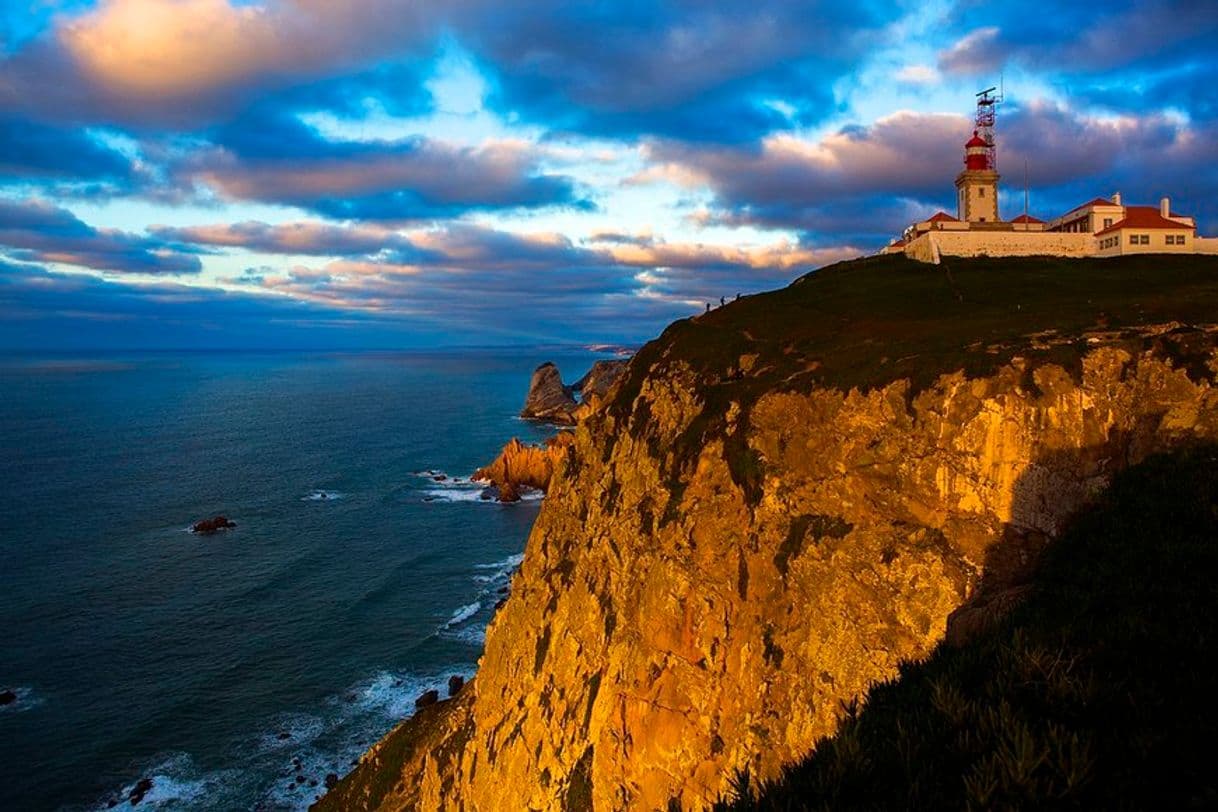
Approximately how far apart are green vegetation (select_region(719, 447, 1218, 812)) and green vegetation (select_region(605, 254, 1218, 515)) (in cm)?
1591

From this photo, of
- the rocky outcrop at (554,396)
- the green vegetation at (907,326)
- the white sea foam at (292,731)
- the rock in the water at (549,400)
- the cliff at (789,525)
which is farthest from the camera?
the rock in the water at (549,400)

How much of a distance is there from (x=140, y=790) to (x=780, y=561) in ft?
129

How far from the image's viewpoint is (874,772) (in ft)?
28.6

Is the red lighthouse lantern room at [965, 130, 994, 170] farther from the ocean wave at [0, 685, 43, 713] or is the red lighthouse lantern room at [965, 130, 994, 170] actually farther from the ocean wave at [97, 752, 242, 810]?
the ocean wave at [0, 685, 43, 713]

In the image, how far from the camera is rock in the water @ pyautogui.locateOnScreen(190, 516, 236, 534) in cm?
8319

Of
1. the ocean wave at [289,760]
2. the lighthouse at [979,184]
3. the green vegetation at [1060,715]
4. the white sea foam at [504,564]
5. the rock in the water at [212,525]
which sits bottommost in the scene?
the ocean wave at [289,760]

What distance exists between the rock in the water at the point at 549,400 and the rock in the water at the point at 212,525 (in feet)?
309

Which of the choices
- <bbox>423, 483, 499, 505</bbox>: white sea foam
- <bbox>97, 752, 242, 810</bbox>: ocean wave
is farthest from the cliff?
<bbox>423, 483, 499, 505</bbox>: white sea foam

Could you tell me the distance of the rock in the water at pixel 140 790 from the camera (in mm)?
40662

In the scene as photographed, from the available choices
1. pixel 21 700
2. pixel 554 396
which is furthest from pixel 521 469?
pixel 554 396

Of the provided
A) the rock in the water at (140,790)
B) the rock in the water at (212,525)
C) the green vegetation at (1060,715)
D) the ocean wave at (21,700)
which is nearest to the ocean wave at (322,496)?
the rock in the water at (212,525)

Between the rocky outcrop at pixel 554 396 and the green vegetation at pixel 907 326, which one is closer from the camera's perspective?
the green vegetation at pixel 907 326

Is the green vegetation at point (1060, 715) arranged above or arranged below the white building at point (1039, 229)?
below

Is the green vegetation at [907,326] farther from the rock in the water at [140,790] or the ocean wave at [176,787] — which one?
the rock in the water at [140,790]
